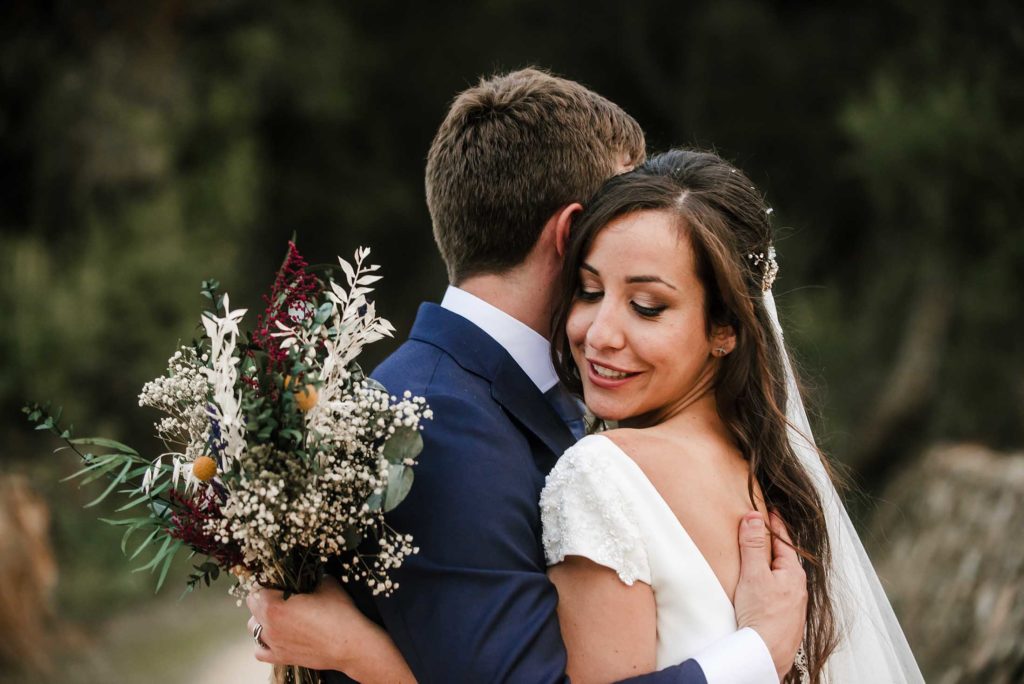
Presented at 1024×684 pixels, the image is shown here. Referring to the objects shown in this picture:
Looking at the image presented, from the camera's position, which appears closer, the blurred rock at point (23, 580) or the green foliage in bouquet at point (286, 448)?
the green foliage in bouquet at point (286, 448)

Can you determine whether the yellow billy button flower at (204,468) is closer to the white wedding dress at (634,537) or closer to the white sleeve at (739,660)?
the white wedding dress at (634,537)

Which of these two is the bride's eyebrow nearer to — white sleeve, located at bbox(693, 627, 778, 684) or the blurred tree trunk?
white sleeve, located at bbox(693, 627, 778, 684)

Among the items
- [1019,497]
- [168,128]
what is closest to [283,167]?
[168,128]

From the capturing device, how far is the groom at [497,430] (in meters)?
2.11

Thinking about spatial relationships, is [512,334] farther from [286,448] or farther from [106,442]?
[106,442]

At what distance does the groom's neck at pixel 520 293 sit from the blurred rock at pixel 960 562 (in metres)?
2.55

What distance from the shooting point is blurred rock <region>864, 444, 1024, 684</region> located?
4.39 meters

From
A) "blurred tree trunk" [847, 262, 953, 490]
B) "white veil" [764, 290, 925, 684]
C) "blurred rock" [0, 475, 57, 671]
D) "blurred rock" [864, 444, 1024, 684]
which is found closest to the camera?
"white veil" [764, 290, 925, 684]

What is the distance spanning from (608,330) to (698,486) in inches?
15.3

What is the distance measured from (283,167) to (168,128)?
16.8 ft

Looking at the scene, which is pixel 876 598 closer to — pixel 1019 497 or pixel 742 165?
pixel 1019 497

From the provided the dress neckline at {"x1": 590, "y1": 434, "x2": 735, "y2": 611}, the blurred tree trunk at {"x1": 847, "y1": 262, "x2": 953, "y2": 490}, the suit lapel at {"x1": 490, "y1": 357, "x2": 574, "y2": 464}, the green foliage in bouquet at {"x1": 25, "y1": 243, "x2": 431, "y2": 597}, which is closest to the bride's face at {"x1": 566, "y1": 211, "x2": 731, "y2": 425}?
the suit lapel at {"x1": 490, "y1": 357, "x2": 574, "y2": 464}

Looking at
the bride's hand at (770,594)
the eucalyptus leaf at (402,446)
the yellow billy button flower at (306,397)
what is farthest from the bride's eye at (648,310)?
the yellow billy button flower at (306,397)

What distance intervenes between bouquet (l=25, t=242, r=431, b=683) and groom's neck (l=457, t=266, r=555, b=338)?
441 mm
